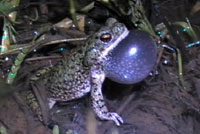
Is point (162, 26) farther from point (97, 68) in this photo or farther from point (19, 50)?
point (19, 50)

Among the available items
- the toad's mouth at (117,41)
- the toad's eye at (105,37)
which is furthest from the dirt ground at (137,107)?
the toad's eye at (105,37)

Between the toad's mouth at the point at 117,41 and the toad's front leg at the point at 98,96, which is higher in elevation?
the toad's mouth at the point at 117,41

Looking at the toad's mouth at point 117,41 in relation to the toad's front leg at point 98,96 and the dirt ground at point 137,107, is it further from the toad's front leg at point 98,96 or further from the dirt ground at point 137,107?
the dirt ground at point 137,107

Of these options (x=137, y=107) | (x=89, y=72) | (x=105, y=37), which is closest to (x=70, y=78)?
(x=89, y=72)

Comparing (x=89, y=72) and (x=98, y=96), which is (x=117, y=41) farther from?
(x=98, y=96)

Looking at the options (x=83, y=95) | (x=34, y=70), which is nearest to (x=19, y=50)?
(x=34, y=70)

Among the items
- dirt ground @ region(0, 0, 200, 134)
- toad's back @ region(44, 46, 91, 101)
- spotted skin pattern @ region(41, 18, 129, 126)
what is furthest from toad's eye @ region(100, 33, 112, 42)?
dirt ground @ region(0, 0, 200, 134)
